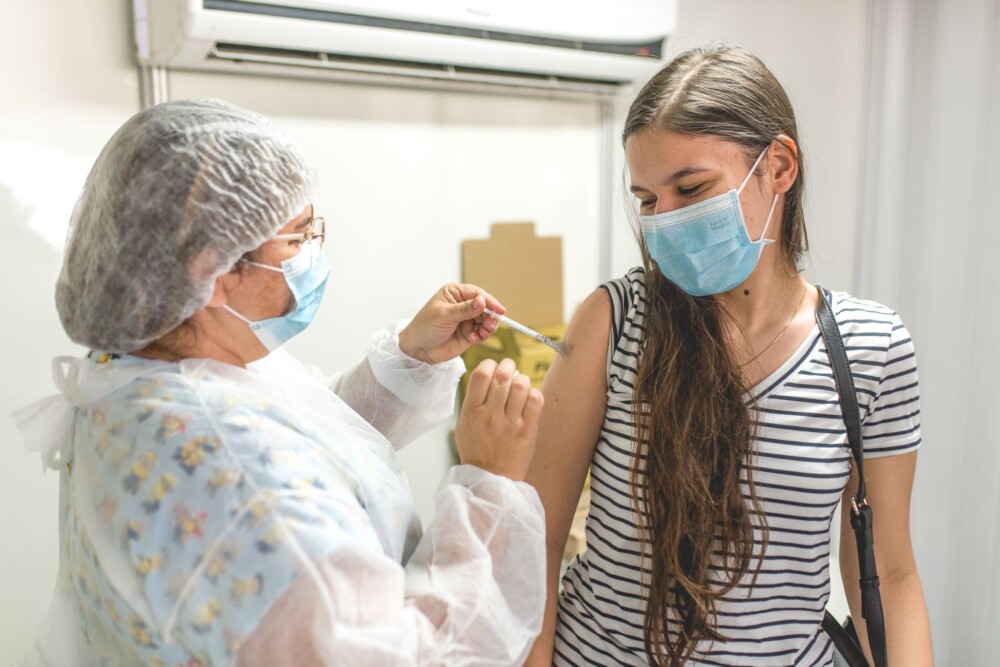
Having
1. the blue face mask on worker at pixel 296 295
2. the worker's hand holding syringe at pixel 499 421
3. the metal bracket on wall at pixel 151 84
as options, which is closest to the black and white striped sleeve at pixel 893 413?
the worker's hand holding syringe at pixel 499 421

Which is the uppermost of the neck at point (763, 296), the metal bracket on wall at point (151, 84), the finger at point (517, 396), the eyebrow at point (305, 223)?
the metal bracket on wall at point (151, 84)

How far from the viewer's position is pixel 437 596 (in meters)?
0.78

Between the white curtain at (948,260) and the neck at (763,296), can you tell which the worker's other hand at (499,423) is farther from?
the white curtain at (948,260)

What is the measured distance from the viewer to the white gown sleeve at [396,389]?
119 centimetres

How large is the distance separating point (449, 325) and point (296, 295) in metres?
0.32

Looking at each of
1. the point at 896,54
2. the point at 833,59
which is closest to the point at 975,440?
the point at 896,54

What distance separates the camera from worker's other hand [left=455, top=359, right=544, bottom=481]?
2.92ft

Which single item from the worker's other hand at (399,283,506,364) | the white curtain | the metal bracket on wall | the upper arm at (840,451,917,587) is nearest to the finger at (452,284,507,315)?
the worker's other hand at (399,283,506,364)

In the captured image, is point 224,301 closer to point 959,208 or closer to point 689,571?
point 689,571

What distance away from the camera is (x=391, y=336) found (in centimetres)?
123

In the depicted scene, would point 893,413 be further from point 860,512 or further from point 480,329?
point 480,329

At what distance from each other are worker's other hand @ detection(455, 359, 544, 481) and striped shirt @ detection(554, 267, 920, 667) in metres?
0.25

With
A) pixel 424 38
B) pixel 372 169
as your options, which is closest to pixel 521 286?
pixel 372 169

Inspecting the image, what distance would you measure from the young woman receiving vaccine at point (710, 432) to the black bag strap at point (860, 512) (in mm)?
16
